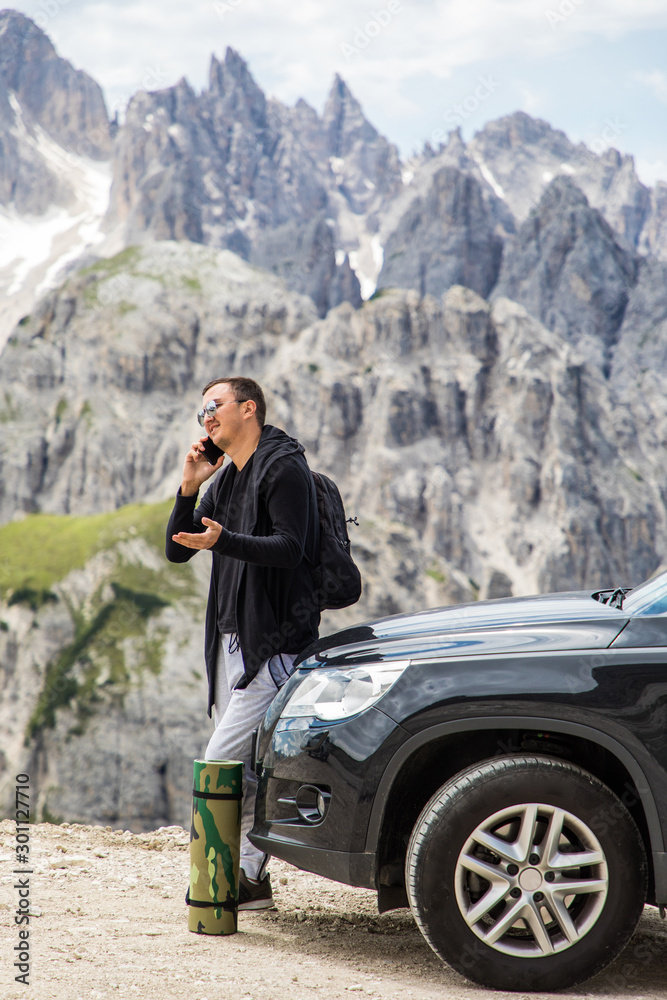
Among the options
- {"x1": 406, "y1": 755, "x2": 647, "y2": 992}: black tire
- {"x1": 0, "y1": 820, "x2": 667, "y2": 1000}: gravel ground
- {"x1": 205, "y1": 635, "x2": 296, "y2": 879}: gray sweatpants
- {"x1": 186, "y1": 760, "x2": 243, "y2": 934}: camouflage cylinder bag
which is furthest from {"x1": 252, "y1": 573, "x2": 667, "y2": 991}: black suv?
{"x1": 205, "y1": 635, "x2": 296, "y2": 879}: gray sweatpants

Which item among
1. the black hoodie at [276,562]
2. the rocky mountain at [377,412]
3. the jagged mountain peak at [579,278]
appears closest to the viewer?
the black hoodie at [276,562]

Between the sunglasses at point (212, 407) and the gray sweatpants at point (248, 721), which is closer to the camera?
the gray sweatpants at point (248, 721)

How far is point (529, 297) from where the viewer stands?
14338cm

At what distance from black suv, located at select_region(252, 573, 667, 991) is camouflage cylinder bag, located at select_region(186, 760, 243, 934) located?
0.43 m

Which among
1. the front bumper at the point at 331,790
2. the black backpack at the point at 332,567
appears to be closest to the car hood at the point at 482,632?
the black backpack at the point at 332,567

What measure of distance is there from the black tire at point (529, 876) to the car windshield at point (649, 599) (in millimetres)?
766

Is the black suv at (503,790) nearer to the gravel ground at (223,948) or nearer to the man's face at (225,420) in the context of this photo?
the gravel ground at (223,948)

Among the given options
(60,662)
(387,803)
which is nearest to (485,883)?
(387,803)

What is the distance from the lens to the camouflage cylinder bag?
406cm

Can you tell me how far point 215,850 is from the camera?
4.07 m

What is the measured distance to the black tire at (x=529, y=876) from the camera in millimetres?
3402

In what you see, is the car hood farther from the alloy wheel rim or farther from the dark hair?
the dark hair

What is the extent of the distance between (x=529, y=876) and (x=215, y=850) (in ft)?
5.07

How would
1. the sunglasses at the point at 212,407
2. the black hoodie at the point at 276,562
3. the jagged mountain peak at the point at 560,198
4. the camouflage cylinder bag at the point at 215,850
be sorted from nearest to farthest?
the camouflage cylinder bag at the point at 215,850 < the black hoodie at the point at 276,562 < the sunglasses at the point at 212,407 < the jagged mountain peak at the point at 560,198
